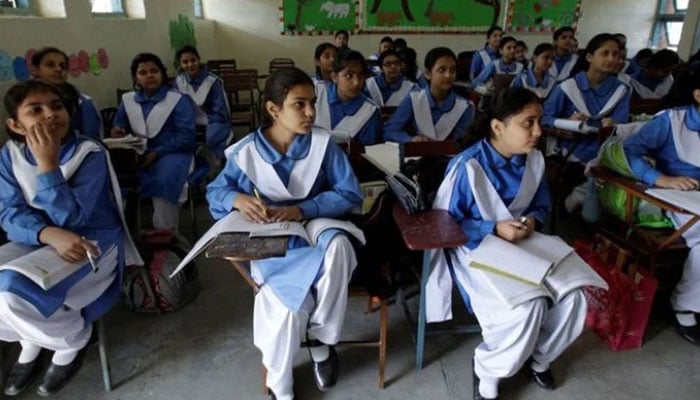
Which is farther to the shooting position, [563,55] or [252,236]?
[563,55]

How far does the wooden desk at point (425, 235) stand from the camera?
1532 mm

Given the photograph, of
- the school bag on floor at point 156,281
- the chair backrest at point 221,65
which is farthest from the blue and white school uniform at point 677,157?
the chair backrest at point 221,65

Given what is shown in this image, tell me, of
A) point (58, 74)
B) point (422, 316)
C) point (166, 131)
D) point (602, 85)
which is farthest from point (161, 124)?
point (602, 85)

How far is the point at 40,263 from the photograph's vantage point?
1.53 m

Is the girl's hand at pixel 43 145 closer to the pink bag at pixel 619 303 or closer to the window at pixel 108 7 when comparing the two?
the pink bag at pixel 619 303

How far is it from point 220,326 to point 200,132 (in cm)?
177

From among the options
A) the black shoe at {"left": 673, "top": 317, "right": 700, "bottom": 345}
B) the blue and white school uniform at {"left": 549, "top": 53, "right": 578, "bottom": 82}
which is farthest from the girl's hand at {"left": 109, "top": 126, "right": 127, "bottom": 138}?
the blue and white school uniform at {"left": 549, "top": 53, "right": 578, "bottom": 82}

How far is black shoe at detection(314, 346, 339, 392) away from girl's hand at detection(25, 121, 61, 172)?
3.76 ft

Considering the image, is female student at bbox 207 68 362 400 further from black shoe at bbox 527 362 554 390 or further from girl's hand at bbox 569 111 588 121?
girl's hand at bbox 569 111 588 121

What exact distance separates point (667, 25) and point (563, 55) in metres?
4.49

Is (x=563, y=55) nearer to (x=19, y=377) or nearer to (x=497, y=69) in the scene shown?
(x=497, y=69)

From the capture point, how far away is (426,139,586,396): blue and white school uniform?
63.1 inches

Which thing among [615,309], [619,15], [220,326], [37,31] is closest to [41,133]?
[220,326]

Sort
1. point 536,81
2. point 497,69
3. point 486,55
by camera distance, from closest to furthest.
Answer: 1. point 536,81
2. point 497,69
3. point 486,55
